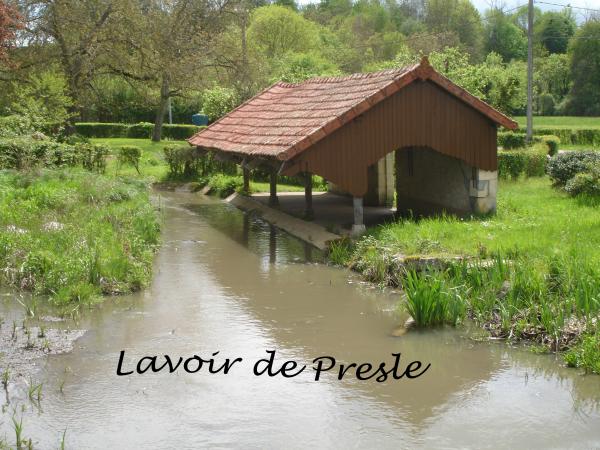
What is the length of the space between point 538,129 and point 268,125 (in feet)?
89.6

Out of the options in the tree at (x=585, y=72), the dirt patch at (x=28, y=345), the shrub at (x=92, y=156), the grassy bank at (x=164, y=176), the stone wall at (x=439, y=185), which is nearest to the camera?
the dirt patch at (x=28, y=345)

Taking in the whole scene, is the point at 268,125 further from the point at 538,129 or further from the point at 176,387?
the point at 538,129

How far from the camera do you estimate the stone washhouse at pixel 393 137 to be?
1614 cm

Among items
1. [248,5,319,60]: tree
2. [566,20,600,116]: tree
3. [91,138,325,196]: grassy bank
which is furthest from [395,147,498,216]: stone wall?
[566,20,600,116]: tree

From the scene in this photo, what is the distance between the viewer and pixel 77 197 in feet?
58.1

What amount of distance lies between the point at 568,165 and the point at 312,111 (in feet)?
23.1

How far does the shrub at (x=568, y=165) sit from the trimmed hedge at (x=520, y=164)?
3.17 meters

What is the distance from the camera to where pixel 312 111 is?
18172 millimetres

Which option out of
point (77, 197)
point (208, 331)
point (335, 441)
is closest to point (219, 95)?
point (77, 197)

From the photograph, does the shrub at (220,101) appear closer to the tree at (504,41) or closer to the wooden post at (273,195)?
the wooden post at (273,195)

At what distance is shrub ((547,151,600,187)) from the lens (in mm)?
20250

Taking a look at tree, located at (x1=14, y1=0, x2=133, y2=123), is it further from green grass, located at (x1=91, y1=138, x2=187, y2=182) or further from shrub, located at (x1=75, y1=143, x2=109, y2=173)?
shrub, located at (x1=75, y1=143, x2=109, y2=173)

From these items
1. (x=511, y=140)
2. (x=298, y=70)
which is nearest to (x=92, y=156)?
(x=511, y=140)

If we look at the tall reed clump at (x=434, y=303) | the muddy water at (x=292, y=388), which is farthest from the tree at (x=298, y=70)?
the tall reed clump at (x=434, y=303)
